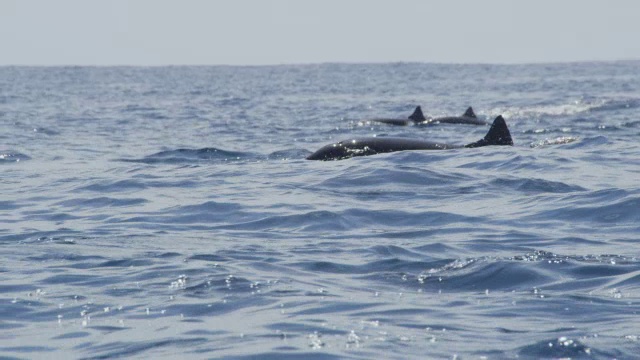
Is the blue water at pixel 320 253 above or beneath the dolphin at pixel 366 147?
beneath

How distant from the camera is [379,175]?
56.7ft

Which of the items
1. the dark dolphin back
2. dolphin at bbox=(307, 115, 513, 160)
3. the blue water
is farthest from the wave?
the dark dolphin back

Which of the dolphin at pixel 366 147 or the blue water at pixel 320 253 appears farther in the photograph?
the dolphin at pixel 366 147

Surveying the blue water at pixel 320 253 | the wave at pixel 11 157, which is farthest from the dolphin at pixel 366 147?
the wave at pixel 11 157

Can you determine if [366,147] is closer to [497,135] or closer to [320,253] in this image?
[497,135]

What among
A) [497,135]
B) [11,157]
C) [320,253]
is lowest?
[320,253]

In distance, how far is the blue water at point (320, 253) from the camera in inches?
320

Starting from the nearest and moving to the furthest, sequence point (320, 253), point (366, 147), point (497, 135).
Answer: point (320, 253) → point (366, 147) → point (497, 135)

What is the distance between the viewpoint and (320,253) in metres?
11.5

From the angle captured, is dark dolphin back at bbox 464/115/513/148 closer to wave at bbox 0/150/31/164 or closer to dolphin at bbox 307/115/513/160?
dolphin at bbox 307/115/513/160

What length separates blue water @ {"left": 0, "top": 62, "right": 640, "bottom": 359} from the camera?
8141 mm

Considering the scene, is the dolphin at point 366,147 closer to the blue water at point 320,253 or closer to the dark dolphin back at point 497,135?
the blue water at point 320,253

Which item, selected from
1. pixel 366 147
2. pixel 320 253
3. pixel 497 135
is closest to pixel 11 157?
pixel 366 147

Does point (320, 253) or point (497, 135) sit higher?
point (497, 135)
